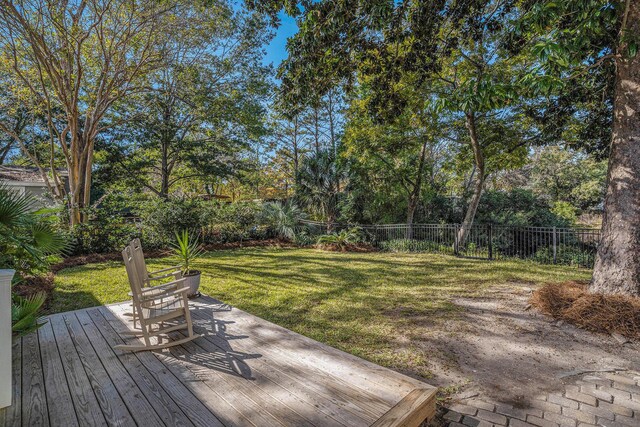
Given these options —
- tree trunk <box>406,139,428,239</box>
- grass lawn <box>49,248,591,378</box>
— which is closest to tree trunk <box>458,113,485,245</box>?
grass lawn <box>49,248,591,378</box>

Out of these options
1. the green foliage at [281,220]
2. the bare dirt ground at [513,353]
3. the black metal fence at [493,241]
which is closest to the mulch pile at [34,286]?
the bare dirt ground at [513,353]

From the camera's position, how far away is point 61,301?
4.80 meters

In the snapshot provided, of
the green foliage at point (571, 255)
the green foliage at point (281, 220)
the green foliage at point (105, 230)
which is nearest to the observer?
the green foliage at point (105, 230)

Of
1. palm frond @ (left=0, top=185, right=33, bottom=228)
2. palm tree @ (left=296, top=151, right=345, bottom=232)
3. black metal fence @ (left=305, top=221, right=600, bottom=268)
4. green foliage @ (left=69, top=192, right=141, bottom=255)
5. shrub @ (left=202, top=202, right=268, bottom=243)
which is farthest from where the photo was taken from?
palm tree @ (left=296, top=151, right=345, bottom=232)

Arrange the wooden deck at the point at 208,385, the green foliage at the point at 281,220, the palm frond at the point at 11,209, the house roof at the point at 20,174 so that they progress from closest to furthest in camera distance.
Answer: the wooden deck at the point at 208,385
the palm frond at the point at 11,209
the green foliage at the point at 281,220
the house roof at the point at 20,174

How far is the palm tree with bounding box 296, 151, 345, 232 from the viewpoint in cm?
1307

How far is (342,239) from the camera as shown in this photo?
38.7ft

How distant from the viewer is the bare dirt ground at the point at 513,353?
8.50 ft

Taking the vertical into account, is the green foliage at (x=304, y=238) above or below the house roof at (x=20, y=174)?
below

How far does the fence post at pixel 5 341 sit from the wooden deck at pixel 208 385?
233 millimetres

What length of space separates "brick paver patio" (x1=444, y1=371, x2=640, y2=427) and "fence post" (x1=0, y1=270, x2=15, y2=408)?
281cm

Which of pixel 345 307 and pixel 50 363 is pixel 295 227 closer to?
pixel 345 307

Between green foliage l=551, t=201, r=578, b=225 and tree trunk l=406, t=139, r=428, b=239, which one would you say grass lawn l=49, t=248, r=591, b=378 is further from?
green foliage l=551, t=201, r=578, b=225

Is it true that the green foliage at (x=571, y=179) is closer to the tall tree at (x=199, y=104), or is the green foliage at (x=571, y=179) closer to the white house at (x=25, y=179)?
the tall tree at (x=199, y=104)
